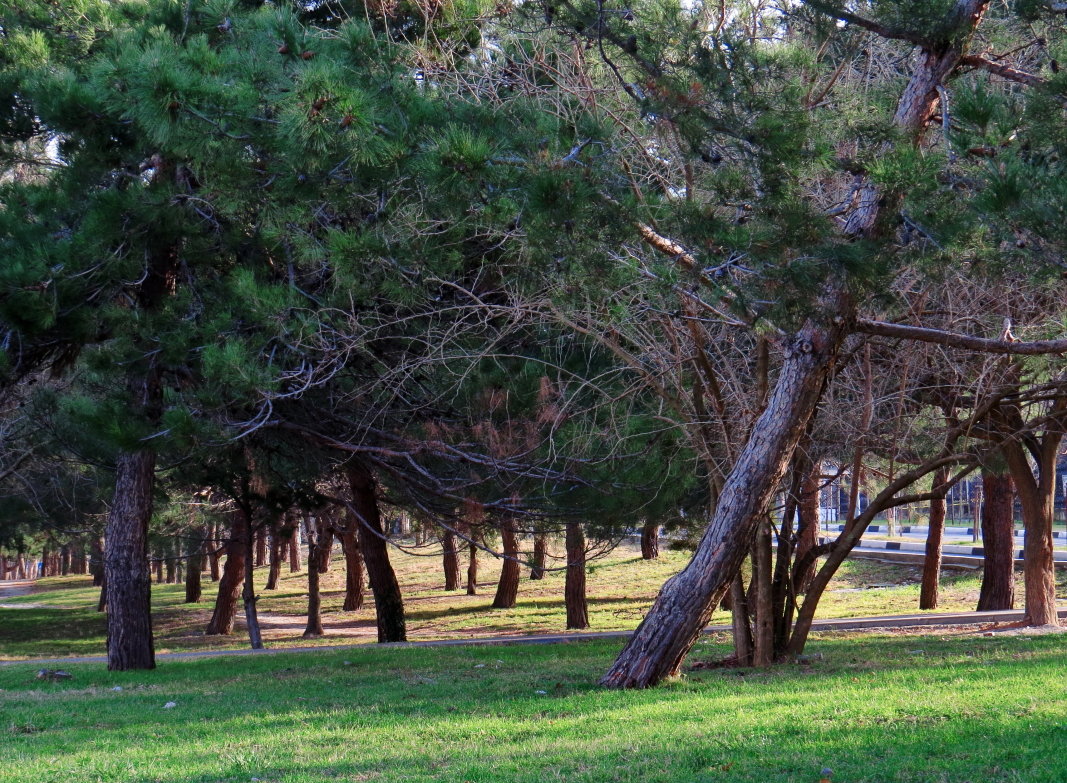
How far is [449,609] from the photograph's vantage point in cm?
2783

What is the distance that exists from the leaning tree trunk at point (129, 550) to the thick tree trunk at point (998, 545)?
14.3 m

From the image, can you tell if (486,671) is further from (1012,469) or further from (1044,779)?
(1012,469)

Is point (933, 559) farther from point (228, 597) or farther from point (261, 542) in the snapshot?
point (261, 542)

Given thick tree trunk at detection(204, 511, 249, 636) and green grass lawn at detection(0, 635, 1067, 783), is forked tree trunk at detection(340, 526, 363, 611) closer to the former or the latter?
thick tree trunk at detection(204, 511, 249, 636)

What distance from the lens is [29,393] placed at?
1636 cm

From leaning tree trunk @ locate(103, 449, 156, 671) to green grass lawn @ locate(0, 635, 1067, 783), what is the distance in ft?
3.49

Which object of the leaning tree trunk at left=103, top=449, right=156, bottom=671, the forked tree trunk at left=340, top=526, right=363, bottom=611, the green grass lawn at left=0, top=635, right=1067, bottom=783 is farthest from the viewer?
the forked tree trunk at left=340, top=526, right=363, bottom=611

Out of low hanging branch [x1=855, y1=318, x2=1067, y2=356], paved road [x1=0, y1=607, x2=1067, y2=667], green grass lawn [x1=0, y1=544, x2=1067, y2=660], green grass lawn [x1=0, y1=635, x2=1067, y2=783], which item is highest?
low hanging branch [x1=855, y1=318, x2=1067, y2=356]

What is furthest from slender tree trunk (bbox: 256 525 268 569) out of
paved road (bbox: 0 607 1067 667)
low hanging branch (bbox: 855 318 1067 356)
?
low hanging branch (bbox: 855 318 1067 356)

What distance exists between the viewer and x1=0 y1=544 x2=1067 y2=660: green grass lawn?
2235 centimetres

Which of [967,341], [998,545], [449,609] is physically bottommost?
[449,609]

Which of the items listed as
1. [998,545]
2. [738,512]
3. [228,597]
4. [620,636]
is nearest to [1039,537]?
[998,545]

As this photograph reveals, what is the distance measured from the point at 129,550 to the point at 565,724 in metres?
7.11

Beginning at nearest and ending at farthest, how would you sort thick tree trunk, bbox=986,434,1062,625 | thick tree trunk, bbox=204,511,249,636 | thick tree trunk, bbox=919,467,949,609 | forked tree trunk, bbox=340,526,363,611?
1. thick tree trunk, bbox=986,434,1062,625
2. thick tree trunk, bbox=919,467,949,609
3. thick tree trunk, bbox=204,511,249,636
4. forked tree trunk, bbox=340,526,363,611
